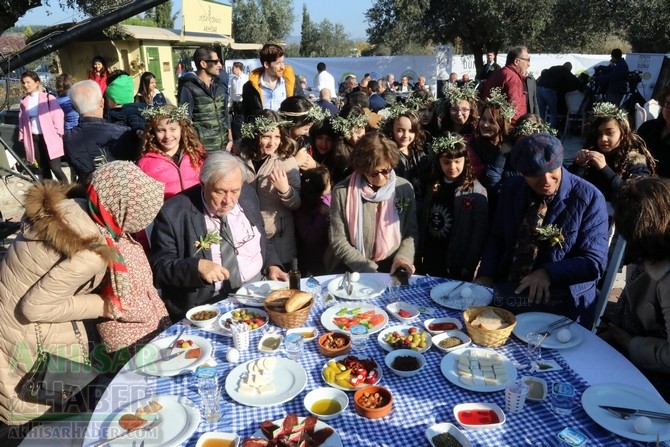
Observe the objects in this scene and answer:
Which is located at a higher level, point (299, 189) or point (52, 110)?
point (52, 110)

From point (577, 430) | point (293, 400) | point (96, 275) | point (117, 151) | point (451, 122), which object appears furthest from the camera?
point (451, 122)

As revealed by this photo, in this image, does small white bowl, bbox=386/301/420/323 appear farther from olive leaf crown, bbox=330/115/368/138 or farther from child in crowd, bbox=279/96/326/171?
child in crowd, bbox=279/96/326/171

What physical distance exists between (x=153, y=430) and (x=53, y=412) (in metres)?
1.24

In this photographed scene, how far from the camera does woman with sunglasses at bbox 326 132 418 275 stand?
3.72m

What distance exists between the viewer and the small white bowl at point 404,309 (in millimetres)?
2801

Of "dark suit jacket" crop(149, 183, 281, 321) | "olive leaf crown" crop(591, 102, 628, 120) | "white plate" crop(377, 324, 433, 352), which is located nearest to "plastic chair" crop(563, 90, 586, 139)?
"olive leaf crown" crop(591, 102, 628, 120)

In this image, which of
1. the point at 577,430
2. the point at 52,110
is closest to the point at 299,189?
the point at 577,430

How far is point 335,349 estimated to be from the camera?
2.47 m

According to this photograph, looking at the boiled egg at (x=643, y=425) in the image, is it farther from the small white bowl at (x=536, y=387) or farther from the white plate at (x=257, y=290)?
the white plate at (x=257, y=290)

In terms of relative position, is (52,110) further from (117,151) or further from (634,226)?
(634,226)

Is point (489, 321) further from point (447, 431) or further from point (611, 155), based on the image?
point (611, 155)

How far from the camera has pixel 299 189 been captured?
173 inches

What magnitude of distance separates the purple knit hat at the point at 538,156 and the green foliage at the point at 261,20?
43.8m

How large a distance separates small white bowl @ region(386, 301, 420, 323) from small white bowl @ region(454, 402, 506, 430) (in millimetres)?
795
